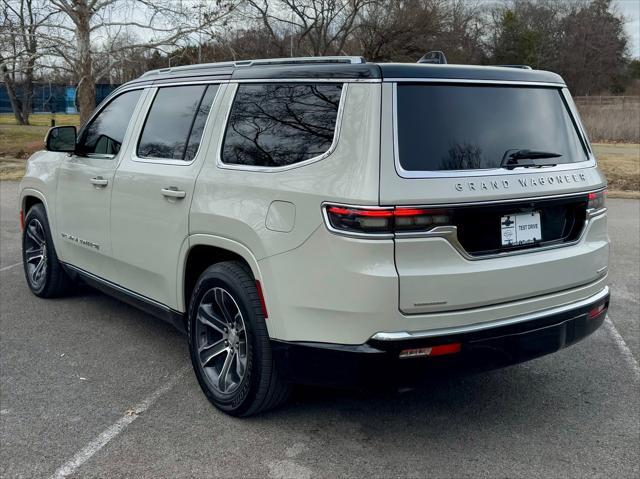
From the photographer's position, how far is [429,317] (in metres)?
3.08

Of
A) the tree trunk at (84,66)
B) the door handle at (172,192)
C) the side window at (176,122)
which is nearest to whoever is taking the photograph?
the door handle at (172,192)

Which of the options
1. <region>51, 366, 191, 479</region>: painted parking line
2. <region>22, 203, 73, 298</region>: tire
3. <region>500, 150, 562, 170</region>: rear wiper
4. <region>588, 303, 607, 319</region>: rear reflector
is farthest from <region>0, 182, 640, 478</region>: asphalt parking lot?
<region>500, 150, 562, 170</region>: rear wiper

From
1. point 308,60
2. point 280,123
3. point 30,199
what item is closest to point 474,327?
point 280,123

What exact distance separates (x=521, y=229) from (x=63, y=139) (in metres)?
3.71

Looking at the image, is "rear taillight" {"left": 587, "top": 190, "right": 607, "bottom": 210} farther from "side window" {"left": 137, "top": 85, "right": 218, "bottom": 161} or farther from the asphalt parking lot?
"side window" {"left": 137, "top": 85, "right": 218, "bottom": 161}

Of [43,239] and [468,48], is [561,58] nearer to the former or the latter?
[468,48]

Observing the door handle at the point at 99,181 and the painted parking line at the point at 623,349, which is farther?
the door handle at the point at 99,181

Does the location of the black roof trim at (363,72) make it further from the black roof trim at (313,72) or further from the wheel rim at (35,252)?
the wheel rim at (35,252)

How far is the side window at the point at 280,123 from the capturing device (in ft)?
10.9

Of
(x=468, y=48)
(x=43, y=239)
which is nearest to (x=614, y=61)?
(x=468, y=48)

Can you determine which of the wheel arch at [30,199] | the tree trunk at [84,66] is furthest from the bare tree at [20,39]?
the wheel arch at [30,199]

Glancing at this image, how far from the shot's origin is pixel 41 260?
20.2 feet

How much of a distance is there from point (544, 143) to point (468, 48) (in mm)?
46290

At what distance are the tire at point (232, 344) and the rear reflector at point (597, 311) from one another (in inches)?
66.9
